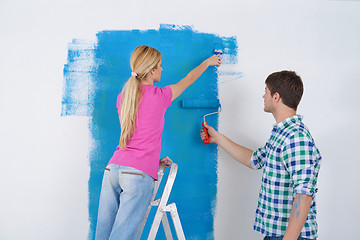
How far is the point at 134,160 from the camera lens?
51.4 inches

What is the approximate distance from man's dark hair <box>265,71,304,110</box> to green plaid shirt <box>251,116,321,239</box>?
81 millimetres

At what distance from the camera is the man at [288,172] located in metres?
1.15

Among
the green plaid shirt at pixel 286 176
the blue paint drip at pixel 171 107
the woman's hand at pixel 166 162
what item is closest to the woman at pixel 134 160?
the woman's hand at pixel 166 162

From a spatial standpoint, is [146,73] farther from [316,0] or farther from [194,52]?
[316,0]

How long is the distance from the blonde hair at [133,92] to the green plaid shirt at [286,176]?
0.61m

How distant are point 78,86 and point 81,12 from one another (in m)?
0.44

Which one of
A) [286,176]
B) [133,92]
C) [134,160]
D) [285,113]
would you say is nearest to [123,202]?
[134,160]

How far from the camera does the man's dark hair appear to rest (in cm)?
133

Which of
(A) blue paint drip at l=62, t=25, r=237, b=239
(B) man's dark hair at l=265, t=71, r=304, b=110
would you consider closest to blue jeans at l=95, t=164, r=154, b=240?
(A) blue paint drip at l=62, t=25, r=237, b=239

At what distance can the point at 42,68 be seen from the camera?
1.79m

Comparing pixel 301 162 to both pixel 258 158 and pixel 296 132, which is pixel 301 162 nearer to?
pixel 296 132

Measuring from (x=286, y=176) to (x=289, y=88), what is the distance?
0.38 meters

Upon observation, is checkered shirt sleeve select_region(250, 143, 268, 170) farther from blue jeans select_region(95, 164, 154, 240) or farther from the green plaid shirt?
blue jeans select_region(95, 164, 154, 240)

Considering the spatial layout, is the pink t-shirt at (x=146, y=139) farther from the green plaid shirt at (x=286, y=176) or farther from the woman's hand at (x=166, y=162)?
the green plaid shirt at (x=286, y=176)
